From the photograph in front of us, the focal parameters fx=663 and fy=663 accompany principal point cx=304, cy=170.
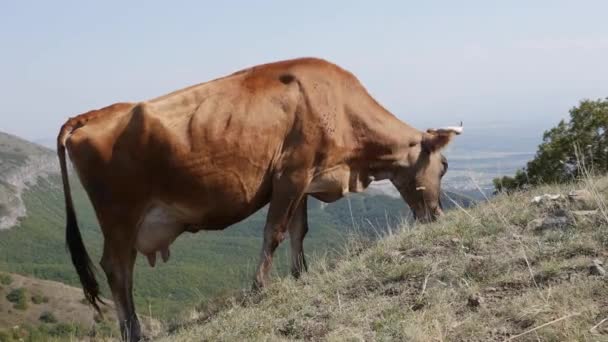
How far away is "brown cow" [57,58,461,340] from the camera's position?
806 cm

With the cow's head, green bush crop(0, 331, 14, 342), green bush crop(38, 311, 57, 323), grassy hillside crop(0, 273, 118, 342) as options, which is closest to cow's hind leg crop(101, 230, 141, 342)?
the cow's head

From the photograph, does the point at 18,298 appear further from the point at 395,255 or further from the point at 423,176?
the point at 395,255

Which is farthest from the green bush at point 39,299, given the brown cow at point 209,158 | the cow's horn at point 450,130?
the cow's horn at point 450,130

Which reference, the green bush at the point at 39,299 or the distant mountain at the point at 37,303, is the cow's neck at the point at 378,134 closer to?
the distant mountain at the point at 37,303

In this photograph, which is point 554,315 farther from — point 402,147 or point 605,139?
point 605,139

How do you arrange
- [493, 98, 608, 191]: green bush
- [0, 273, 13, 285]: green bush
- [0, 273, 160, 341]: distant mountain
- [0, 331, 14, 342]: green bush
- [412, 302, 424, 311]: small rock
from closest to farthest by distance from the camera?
[412, 302, 424, 311]: small rock < [493, 98, 608, 191]: green bush < [0, 331, 14, 342]: green bush < [0, 273, 160, 341]: distant mountain < [0, 273, 13, 285]: green bush

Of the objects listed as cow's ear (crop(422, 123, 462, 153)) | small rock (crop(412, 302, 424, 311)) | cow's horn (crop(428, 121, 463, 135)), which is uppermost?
cow's horn (crop(428, 121, 463, 135))

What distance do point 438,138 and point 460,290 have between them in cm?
466

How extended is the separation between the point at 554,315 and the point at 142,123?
5.36 metres

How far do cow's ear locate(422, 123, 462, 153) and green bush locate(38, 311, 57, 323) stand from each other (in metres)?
A: 98.3

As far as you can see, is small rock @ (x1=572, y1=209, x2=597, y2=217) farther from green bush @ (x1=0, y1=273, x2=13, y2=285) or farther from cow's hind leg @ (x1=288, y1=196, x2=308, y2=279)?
green bush @ (x1=0, y1=273, x2=13, y2=285)

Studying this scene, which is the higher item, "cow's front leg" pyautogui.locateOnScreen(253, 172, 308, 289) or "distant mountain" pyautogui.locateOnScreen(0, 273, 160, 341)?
"cow's front leg" pyautogui.locateOnScreen(253, 172, 308, 289)

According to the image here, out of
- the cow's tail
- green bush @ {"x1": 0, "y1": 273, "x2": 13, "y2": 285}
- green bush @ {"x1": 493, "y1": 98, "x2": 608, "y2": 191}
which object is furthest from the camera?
green bush @ {"x1": 0, "y1": 273, "x2": 13, "y2": 285}

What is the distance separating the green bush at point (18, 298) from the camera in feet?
339
